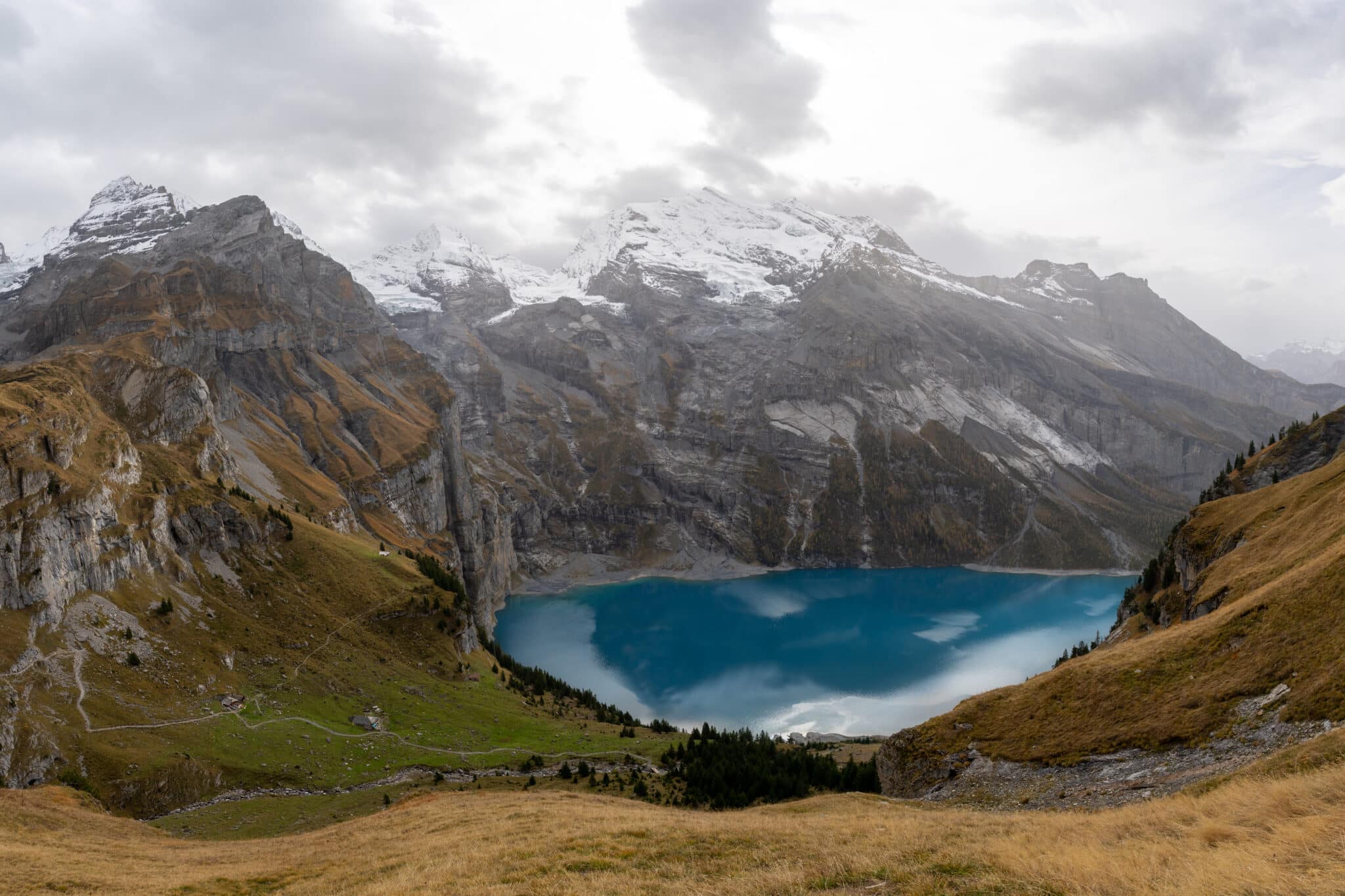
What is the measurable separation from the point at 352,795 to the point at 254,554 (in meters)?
42.7

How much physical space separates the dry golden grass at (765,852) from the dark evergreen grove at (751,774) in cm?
2009

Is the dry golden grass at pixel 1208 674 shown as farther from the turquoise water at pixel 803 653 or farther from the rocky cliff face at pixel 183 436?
the rocky cliff face at pixel 183 436

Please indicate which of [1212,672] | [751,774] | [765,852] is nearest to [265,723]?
[751,774]

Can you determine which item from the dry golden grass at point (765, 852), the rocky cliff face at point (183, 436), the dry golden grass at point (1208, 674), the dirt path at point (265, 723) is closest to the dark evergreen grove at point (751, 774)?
the dirt path at point (265, 723)

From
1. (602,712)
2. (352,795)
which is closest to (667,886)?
(352,795)

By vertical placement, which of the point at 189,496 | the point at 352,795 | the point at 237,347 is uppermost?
the point at 237,347

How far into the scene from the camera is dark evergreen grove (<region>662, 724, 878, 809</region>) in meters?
53.0

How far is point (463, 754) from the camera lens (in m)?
64.9

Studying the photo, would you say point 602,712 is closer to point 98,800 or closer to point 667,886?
point 98,800

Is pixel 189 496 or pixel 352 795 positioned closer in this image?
pixel 352 795

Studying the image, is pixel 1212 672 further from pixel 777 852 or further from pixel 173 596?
pixel 173 596

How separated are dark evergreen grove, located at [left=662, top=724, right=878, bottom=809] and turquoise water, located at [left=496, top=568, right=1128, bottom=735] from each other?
142ft

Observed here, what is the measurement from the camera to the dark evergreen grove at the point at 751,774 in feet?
174

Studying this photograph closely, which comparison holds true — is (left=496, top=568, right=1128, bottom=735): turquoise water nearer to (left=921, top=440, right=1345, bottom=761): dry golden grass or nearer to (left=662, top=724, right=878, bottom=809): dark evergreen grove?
(left=662, top=724, right=878, bottom=809): dark evergreen grove
